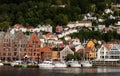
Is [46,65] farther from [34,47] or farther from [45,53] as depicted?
[34,47]

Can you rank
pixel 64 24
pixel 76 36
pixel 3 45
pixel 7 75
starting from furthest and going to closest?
pixel 64 24, pixel 76 36, pixel 3 45, pixel 7 75

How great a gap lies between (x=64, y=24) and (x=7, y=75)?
6045 centimetres

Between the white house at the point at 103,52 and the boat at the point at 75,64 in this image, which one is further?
the white house at the point at 103,52

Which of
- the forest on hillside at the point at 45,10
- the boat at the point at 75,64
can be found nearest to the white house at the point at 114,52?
the boat at the point at 75,64

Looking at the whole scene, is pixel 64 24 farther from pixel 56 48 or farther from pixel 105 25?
pixel 56 48

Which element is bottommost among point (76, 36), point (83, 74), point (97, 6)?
point (83, 74)

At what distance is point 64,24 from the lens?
404ft

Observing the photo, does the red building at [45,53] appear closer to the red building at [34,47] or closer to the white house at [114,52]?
the red building at [34,47]

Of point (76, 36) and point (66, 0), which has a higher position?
point (66, 0)

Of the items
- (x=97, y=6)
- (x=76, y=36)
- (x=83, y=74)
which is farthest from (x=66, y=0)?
(x=83, y=74)

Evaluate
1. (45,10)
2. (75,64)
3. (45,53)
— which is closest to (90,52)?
(45,53)

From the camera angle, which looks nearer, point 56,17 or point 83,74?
point 83,74

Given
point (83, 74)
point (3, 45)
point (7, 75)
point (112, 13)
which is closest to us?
point (7, 75)

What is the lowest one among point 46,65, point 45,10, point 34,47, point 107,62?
point 46,65
